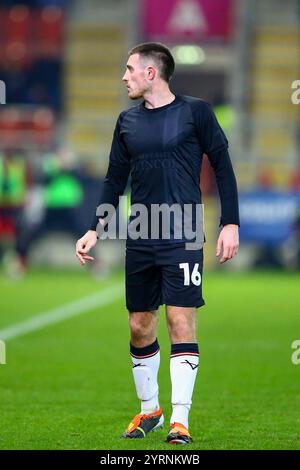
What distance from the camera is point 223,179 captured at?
6.94 metres

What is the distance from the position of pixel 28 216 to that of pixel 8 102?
20.5ft

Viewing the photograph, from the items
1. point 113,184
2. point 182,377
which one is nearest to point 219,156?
point 113,184

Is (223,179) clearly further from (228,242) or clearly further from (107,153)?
(107,153)

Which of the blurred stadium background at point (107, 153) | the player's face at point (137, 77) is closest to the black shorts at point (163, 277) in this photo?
the player's face at point (137, 77)

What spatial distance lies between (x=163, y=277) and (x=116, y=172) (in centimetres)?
66

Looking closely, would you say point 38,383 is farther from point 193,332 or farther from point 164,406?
point 193,332

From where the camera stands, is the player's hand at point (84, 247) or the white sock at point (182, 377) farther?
the player's hand at point (84, 247)

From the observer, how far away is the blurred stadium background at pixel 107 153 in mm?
13328

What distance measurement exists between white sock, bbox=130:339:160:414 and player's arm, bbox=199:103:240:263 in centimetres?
66

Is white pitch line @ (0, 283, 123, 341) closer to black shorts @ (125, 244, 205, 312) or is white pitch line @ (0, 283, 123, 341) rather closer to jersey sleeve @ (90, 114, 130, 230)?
jersey sleeve @ (90, 114, 130, 230)

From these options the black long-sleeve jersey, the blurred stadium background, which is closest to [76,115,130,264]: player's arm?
the black long-sleeve jersey

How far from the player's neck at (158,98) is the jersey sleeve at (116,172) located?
188 mm

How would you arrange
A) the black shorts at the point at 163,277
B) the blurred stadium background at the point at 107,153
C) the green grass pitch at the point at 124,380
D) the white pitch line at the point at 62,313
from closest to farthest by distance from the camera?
the black shorts at the point at 163,277 < the green grass pitch at the point at 124,380 < the white pitch line at the point at 62,313 < the blurred stadium background at the point at 107,153

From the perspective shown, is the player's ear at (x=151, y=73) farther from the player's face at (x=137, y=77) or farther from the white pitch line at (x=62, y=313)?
the white pitch line at (x=62, y=313)
